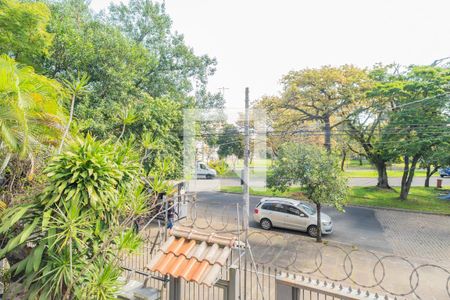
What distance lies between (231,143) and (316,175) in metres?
12.3

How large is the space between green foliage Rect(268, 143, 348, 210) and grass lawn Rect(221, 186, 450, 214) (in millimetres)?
4110

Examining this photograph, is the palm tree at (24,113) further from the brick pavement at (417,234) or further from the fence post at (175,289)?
the brick pavement at (417,234)

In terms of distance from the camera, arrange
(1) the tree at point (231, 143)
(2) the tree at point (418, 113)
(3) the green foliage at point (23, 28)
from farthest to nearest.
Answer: (1) the tree at point (231, 143), (2) the tree at point (418, 113), (3) the green foliage at point (23, 28)

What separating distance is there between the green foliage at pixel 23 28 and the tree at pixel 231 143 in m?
12.6

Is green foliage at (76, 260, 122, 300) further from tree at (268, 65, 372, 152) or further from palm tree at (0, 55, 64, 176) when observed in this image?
tree at (268, 65, 372, 152)

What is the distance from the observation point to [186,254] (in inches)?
130

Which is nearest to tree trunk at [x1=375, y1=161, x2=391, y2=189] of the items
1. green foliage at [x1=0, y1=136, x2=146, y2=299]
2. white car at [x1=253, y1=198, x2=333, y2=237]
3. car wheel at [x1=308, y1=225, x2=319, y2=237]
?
white car at [x1=253, y1=198, x2=333, y2=237]

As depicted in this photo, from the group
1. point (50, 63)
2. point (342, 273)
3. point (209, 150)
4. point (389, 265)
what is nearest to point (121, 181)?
point (342, 273)

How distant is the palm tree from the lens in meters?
3.25

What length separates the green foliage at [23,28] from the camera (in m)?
7.22

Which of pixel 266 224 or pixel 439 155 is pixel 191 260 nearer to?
pixel 266 224

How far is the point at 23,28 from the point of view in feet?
24.9

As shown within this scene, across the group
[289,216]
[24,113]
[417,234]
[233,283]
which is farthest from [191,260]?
[417,234]

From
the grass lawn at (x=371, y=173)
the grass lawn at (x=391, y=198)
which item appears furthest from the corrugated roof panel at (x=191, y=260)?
the grass lawn at (x=371, y=173)
